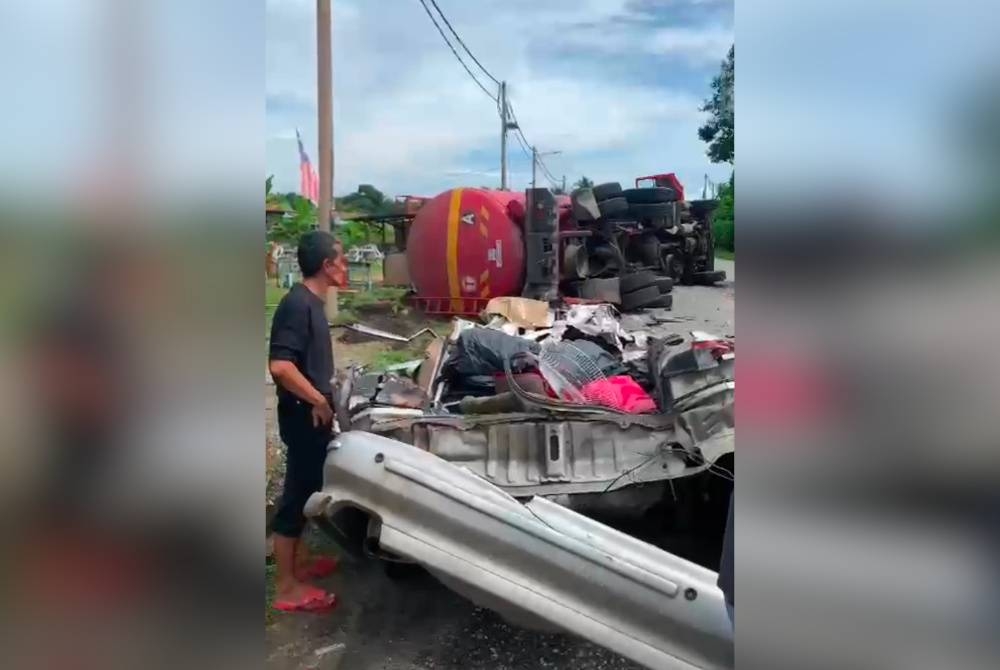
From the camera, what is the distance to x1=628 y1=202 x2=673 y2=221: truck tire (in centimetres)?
900

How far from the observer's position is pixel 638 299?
8.69m

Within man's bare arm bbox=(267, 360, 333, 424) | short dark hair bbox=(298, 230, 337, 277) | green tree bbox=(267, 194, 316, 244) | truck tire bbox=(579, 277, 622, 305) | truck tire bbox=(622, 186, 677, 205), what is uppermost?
truck tire bbox=(622, 186, 677, 205)

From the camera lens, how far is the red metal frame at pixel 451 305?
8070mm

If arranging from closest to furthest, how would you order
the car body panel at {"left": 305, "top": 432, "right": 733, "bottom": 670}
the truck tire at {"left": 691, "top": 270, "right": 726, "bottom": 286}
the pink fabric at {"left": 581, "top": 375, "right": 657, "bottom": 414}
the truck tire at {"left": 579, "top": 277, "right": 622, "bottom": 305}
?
1. the car body panel at {"left": 305, "top": 432, "right": 733, "bottom": 670}
2. the pink fabric at {"left": 581, "top": 375, "right": 657, "bottom": 414}
3. the truck tire at {"left": 579, "top": 277, "right": 622, "bottom": 305}
4. the truck tire at {"left": 691, "top": 270, "right": 726, "bottom": 286}

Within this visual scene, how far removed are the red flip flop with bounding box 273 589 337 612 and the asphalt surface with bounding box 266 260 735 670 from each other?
0.03 m

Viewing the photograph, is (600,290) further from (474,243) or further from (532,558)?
(532,558)

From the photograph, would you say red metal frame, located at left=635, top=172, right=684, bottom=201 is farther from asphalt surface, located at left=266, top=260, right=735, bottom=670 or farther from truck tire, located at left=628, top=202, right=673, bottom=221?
asphalt surface, located at left=266, top=260, right=735, bottom=670

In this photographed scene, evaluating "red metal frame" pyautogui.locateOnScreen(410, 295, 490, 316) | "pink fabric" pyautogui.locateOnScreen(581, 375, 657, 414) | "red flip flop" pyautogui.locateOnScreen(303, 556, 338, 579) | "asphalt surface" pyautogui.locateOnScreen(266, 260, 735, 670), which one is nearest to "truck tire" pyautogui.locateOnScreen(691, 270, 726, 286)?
"red metal frame" pyautogui.locateOnScreen(410, 295, 490, 316)

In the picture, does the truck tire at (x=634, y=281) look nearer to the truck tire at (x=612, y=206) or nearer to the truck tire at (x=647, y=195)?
the truck tire at (x=612, y=206)

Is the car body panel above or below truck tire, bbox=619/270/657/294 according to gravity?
below

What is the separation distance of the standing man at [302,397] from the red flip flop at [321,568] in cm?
9
